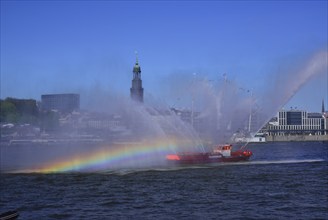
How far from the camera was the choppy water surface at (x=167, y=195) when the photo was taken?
27156 mm

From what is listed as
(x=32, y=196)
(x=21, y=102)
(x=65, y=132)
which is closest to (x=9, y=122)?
(x=21, y=102)

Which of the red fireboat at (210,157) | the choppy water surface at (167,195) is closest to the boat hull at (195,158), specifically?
the red fireboat at (210,157)

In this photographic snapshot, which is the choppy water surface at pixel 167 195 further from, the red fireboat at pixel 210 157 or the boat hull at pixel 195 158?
the red fireboat at pixel 210 157

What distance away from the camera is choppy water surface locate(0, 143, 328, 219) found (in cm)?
2716

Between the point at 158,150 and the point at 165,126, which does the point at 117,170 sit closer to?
the point at 165,126

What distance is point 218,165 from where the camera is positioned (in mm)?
61406

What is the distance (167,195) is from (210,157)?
28833 millimetres

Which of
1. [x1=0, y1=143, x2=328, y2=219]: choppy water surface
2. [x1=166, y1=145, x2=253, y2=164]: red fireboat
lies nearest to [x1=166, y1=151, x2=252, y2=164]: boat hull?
[x1=166, y1=145, x2=253, y2=164]: red fireboat

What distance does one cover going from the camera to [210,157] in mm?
62531

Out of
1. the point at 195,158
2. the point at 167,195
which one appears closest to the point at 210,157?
the point at 195,158

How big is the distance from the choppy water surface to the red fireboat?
9.75 m

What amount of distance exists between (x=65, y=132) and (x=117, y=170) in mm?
90270

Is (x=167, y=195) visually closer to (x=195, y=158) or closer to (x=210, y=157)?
(x=195, y=158)

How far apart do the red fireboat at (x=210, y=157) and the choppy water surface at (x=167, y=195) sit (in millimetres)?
9749
